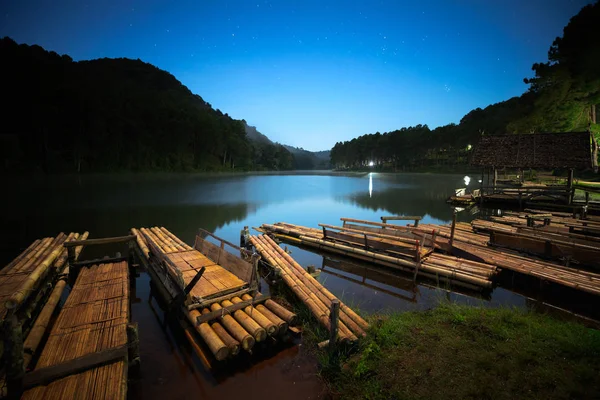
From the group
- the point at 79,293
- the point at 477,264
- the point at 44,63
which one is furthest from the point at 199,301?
the point at 44,63

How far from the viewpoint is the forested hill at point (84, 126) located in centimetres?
6266

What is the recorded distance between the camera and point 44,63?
8019cm

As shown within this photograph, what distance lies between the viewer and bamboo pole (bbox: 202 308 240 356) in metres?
5.62

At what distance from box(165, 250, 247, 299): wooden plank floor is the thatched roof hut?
29.5 metres

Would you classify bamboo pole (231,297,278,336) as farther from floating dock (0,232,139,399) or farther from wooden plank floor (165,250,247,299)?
floating dock (0,232,139,399)

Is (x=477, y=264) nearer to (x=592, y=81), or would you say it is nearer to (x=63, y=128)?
(x=592, y=81)

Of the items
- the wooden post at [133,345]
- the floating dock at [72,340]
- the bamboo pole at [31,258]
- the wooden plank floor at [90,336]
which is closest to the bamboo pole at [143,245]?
the floating dock at [72,340]

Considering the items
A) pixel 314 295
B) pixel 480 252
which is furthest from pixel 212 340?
pixel 480 252

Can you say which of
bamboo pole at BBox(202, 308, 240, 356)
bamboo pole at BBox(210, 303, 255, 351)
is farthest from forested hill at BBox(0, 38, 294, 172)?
bamboo pole at BBox(202, 308, 240, 356)

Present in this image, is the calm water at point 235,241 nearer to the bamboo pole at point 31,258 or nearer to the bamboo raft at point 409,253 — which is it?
the bamboo raft at point 409,253

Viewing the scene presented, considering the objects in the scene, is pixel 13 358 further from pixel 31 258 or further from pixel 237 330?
pixel 31 258

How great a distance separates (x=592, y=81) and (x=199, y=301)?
40.6 metres

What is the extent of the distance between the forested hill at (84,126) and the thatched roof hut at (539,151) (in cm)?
8001

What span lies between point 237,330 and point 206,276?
113 inches
